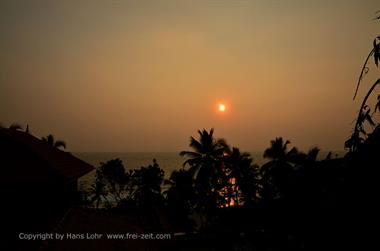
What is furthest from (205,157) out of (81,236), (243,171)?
(81,236)

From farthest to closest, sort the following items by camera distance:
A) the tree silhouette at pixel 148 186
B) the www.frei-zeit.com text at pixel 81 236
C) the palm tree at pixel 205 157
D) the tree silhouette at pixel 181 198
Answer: the tree silhouette at pixel 148 186, the tree silhouette at pixel 181 198, the palm tree at pixel 205 157, the www.frei-zeit.com text at pixel 81 236

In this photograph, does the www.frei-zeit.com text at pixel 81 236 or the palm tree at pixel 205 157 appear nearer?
the www.frei-zeit.com text at pixel 81 236

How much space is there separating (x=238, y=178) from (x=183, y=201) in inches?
321

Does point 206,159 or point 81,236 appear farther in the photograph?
point 206,159

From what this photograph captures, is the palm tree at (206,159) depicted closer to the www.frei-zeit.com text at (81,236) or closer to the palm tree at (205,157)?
the palm tree at (205,157)

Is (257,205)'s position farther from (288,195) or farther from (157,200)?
(157,200)

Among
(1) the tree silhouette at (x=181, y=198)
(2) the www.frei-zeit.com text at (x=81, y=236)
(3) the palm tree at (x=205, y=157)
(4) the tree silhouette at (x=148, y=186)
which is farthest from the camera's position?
(4) the tree silhouette at (x=148, y=186)

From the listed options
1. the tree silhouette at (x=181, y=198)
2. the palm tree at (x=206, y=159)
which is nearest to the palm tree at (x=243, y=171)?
the palm tree at (x=206, y=159)

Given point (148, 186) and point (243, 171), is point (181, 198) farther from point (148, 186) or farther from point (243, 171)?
point (148, 186)

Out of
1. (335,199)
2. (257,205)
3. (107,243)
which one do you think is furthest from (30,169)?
(335,199)

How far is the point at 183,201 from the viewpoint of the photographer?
40.7m

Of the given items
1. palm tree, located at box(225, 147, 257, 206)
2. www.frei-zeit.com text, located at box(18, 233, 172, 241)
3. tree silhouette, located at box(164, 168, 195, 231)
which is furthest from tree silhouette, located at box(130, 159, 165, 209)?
www.frei-zeit.com text, located at box(18, 233, 172, 241)

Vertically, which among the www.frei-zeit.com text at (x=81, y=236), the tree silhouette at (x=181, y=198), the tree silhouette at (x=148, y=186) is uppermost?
the tree silhouette at (x=148, y=186)

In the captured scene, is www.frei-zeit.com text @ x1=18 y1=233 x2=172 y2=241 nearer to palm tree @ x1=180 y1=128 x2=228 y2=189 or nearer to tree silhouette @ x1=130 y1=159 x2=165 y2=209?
palm tree @ x1=180 y1=128 x2=228 y2=189
